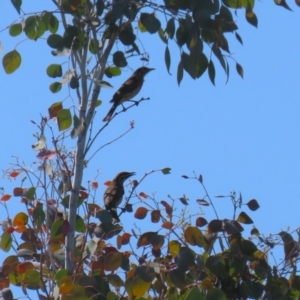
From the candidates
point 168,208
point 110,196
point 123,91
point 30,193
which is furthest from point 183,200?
point 123,91

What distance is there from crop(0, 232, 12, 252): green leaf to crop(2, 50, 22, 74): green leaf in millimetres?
697

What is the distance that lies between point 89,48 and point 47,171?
635 millimetres

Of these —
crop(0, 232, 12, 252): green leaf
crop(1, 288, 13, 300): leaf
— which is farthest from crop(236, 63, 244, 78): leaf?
crop(1, 288, 13, 300): leaf

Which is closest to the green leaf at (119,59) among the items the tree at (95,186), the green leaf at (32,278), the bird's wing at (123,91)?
the tree at (95,186)

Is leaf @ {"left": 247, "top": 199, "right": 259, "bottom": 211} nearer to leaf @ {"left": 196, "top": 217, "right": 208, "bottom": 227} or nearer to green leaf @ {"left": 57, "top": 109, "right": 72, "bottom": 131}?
leaf @ {"left": 196, "top": 217, "right": 208, "bottom": 227}

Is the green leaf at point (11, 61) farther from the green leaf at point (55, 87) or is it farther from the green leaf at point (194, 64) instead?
the green leaf at point (194, 64)

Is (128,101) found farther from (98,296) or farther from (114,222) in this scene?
(98,296)

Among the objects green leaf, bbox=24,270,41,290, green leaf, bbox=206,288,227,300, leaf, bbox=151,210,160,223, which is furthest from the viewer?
leaf, bbox=151,210,160,223

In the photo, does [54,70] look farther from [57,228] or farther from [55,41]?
[57,228]

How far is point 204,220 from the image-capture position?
370 cm

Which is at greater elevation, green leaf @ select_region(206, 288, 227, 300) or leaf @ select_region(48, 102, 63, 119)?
leaf @ select_region(48, 102, 63, 119)

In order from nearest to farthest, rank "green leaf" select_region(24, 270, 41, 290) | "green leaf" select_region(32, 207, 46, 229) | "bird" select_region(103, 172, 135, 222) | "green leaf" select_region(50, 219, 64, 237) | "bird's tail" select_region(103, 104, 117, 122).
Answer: "green leaf" select_region(24, 270, 41, 290) → "green leaf" select_region(50, 219, 64, 237) → "green leaf" select_region(32, 207, 46, 229) → "bird's tail" select_region(103, 104, 117, 122) → "bird" select_region(103, 172, 135, 222)

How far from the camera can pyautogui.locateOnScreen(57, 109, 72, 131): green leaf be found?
379cm

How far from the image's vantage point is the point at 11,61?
399 cm
